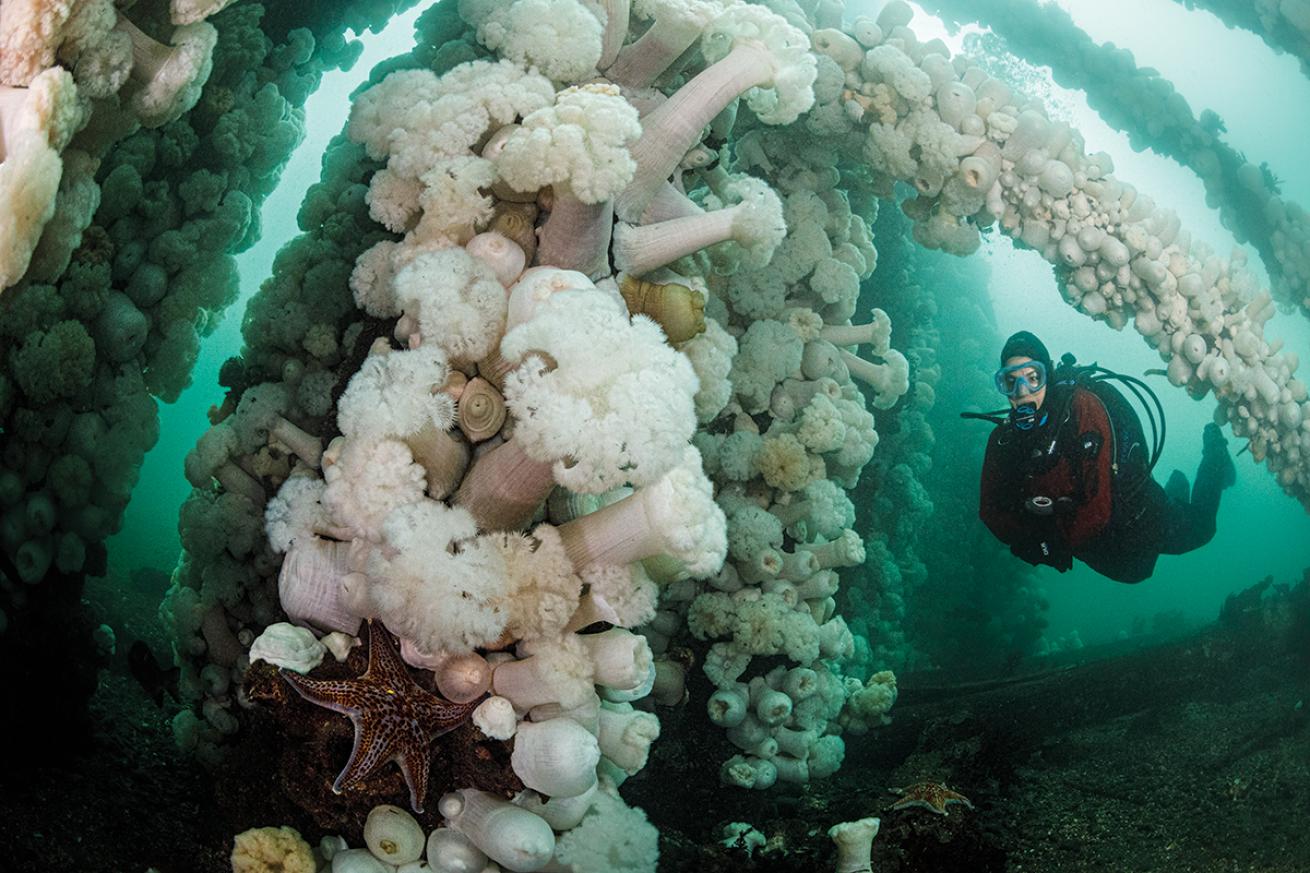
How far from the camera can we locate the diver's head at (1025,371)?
607 centimetres

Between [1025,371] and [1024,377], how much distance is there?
0.18ft

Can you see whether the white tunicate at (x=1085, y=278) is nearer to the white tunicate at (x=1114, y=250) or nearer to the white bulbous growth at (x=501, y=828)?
the white tunicate at (x=1114, y=250)

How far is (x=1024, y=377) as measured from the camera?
607cm

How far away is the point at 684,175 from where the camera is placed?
4.20 meters

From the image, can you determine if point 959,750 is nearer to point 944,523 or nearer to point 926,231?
point 926,231

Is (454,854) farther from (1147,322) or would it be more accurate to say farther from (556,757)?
(1147,322)

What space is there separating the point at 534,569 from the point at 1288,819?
15.4 ft

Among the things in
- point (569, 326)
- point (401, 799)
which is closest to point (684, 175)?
point (569, 326)

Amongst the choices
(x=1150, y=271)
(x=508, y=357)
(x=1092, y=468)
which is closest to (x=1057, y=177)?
(x=1150, y=271)

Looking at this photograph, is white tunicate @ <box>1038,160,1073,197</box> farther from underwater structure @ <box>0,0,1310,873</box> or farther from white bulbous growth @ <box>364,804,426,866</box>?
white bulbous growth @ <box>364,804,426,866</box>

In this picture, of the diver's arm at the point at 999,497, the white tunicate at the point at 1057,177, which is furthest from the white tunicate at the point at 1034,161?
the diver's arm at the point at 999,497

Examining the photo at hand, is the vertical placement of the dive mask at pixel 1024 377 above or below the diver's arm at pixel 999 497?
above

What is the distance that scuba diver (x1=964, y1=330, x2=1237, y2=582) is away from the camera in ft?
20.3

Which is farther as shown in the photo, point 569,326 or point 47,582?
point 47,582
